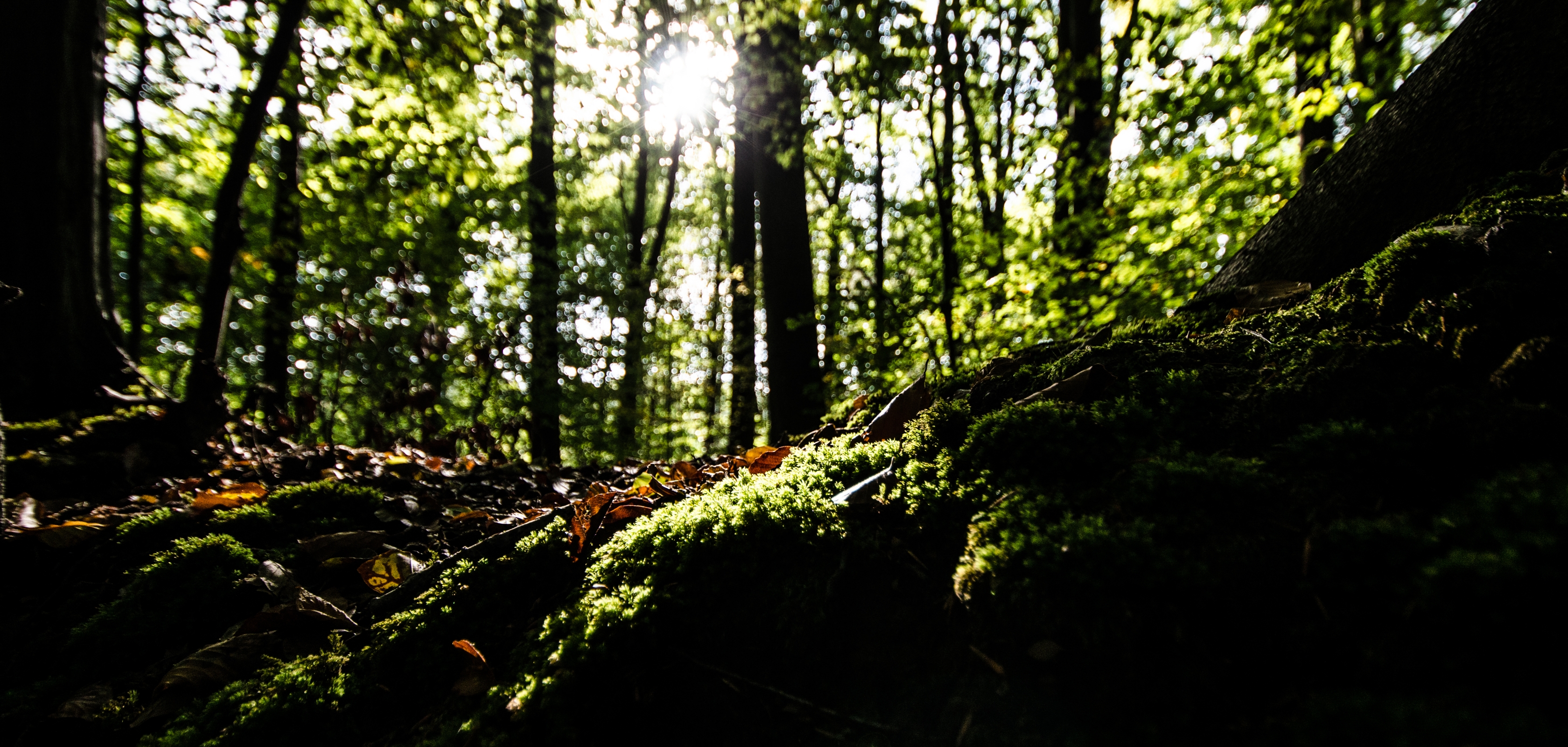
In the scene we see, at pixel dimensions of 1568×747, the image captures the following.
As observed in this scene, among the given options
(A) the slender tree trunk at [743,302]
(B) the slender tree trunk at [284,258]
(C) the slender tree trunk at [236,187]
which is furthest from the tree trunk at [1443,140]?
(B) the slender tree trunk at [284,258]

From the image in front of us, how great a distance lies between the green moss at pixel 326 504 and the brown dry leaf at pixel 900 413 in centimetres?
252

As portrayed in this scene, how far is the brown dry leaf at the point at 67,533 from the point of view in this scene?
7.70 ft

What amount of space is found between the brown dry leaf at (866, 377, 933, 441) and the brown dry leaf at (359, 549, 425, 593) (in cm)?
180

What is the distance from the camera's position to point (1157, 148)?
6.71 meters

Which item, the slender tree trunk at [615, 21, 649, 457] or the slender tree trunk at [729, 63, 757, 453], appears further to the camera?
the slender tree trunk at [615, 21, 649, 457]

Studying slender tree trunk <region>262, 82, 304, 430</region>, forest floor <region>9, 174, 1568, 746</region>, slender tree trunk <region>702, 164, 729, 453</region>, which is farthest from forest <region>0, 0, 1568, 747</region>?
slender tree trunk <region>702, 164, 729, 453</region>

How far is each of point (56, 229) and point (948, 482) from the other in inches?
233

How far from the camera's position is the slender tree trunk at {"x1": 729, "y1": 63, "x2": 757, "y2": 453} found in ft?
28.4

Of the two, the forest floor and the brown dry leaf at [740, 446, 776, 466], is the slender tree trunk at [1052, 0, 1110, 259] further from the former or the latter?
the brown dry leaf at [740, 446, 776, 466]

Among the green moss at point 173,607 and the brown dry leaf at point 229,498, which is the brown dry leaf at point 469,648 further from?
the brown dry leaf at point 229,498

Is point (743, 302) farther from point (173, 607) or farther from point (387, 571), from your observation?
point (173, 607)

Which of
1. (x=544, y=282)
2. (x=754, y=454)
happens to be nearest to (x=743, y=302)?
(x=544, y=282)

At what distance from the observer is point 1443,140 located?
2.00m

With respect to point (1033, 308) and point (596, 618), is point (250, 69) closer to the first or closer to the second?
point (596, 618)
